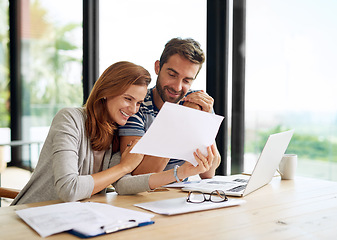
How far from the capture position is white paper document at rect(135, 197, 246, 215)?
3.73ft

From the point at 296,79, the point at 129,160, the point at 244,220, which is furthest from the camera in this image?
the point at 296,79

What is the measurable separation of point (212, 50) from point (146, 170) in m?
1.04

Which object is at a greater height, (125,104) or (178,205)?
(125,104)

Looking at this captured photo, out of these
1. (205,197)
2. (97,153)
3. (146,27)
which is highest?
(146,27)

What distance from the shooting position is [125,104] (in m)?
1.61

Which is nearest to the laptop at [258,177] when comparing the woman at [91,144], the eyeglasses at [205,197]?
the eyeglasses at [205,197]

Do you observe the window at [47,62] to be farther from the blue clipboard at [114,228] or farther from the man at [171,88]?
the blue clipboard at [114,228]

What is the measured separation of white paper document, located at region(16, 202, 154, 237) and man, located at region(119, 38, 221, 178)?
0.59 m

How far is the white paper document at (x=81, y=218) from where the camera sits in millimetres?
932

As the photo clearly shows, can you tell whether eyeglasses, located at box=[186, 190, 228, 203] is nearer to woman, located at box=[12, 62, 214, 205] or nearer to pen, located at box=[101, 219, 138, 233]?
woman, located at box=[12, 62, 214, 205]

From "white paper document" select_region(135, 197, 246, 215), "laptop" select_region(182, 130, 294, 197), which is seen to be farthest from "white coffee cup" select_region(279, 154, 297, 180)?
"white paper document" select_region(135, 197, 246, 215)

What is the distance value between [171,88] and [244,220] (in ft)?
3.00

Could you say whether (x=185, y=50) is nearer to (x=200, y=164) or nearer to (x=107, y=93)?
(x=107, y=93)

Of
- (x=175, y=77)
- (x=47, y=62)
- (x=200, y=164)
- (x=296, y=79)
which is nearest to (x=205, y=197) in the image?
(x=200, y=164)
